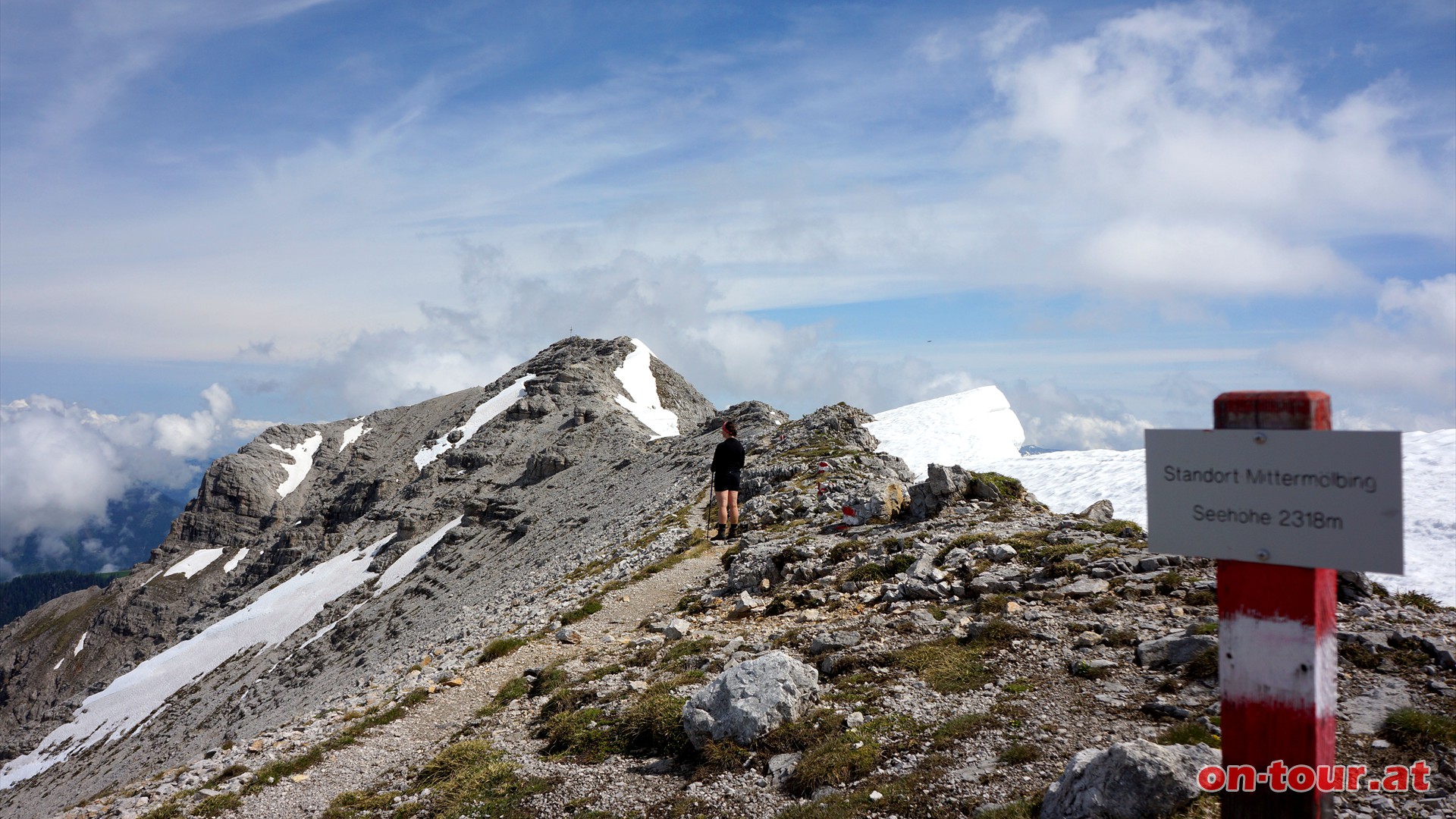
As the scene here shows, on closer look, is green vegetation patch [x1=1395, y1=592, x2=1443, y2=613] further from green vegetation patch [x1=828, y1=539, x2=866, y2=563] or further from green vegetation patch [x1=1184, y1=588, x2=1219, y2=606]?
green vegetation patch [x1=828, y1=539, x2=866, y2=563]

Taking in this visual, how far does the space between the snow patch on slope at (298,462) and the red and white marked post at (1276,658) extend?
144 metres

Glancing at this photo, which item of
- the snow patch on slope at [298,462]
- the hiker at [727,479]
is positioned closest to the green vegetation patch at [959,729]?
the hiker at [727,479]

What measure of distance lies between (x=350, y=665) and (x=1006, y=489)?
36.9 m

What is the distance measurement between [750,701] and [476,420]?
95218mm

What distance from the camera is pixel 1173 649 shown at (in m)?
8.91

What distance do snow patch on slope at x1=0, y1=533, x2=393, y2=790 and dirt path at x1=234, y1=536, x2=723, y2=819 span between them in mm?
58245

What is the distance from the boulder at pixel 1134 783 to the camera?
5836mm

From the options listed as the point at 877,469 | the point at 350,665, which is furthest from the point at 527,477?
the point at 877,469

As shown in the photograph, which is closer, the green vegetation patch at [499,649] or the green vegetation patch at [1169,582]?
the green vegetation patch at [1169,582]

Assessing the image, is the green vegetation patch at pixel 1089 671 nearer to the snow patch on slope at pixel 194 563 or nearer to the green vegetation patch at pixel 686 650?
the green vegetation patch at pixel 686 650

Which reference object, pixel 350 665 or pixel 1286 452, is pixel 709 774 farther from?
pixel 350 665

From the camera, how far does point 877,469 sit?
2992cm

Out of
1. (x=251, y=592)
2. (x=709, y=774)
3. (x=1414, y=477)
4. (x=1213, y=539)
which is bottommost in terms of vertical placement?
(x=251, y=592)

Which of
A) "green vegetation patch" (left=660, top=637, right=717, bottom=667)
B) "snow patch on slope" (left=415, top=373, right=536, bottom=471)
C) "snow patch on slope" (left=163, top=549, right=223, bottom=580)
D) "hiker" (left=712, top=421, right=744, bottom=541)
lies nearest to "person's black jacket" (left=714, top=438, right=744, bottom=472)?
"hiker" (left=712, top=421, right=744, bottom=541)
